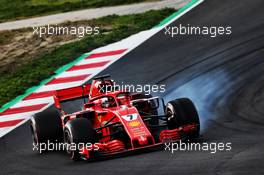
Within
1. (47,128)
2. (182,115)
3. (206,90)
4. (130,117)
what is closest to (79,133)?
(130,117)

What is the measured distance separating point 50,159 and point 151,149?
194 centimetres

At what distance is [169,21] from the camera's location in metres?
22.8

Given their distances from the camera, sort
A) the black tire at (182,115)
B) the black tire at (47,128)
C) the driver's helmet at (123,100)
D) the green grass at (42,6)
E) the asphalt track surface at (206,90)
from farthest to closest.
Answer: the green grass at (42,6)
the black tire at (47,128)
the driver's helmet at (123,100)
the black tire at (182,115)
the asphalt track surface at (206,90)

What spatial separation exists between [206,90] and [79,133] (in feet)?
15.4

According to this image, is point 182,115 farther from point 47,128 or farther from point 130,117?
point 47,128

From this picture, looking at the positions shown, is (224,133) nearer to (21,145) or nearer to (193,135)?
(193,135)

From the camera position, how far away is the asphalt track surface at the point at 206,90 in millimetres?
11703

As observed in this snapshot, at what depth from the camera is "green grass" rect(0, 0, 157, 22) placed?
88.9 ft

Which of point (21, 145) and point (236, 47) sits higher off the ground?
point (236, 47)

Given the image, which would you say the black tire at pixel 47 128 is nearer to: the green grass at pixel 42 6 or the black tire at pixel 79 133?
the black tire at pixel 79 133

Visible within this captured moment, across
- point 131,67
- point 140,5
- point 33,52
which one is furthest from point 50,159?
point 140,5

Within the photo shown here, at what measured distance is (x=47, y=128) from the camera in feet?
49.3

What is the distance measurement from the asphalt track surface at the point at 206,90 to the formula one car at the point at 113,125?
1.12ft

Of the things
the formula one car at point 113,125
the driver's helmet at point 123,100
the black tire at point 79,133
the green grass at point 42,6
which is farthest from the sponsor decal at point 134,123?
the green grass at point 42,6
